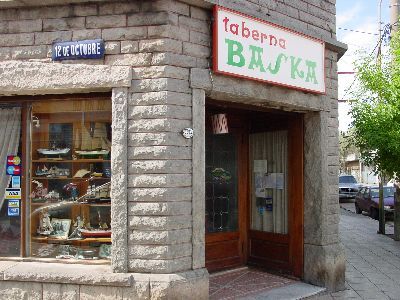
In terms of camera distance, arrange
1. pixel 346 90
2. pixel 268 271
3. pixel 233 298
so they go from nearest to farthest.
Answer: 1. pixel 233 298
2. pixel 268 271
3. pixel 346 90

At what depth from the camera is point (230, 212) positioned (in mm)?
8289

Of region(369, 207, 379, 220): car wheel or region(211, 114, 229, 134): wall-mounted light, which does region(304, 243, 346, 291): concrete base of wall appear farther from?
region(369, 207, 379, 220): car wheel

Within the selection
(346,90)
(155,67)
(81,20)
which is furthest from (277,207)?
(346,90)

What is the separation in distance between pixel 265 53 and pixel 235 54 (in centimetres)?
56

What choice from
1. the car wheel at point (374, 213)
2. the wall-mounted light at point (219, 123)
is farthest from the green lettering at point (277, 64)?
the car wheel at point (374, 213)

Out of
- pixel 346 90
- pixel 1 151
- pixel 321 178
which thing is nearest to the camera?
pixel 1 151

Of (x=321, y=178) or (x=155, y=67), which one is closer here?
(x=155, y=67)

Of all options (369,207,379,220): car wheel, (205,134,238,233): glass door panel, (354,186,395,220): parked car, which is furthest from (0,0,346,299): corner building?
(369,207,379,220): car wheel

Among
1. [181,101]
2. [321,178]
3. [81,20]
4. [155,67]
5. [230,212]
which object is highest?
[81,20]

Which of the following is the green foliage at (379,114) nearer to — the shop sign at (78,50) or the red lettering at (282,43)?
the red lettering at (282,43)

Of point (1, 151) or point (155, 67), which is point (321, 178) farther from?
point (1, 151)

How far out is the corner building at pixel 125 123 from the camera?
5.43 metres

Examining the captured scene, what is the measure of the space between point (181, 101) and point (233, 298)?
9.31 feet

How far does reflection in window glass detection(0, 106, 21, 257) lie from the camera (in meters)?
6.00
